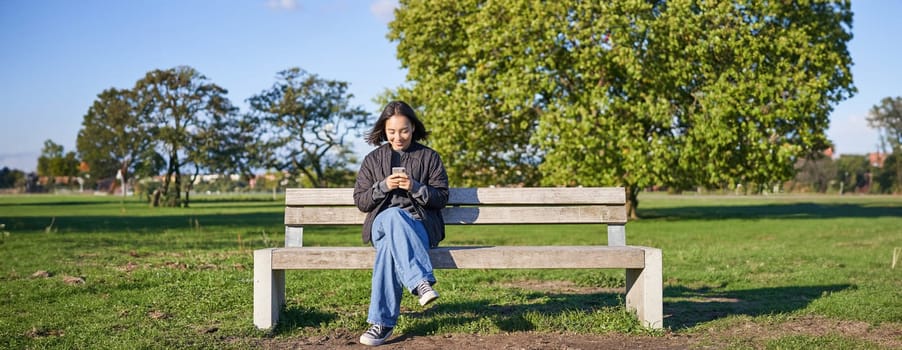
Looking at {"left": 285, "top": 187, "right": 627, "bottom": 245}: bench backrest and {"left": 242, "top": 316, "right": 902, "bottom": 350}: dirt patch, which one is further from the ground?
{"left": 285, "top": 187, "right": 627, "bottom": 245}: bench backrest

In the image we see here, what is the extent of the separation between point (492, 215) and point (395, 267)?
3.51 ft

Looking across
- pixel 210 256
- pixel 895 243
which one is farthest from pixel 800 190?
pixel 210 256

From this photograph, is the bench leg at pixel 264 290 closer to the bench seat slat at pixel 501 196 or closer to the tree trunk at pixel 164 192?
the bench seat slat at pixel 501 196

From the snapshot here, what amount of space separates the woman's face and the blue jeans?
676mm

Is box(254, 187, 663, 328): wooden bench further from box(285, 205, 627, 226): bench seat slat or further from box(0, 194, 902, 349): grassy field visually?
box(0, 194, 902, 349): grassy field

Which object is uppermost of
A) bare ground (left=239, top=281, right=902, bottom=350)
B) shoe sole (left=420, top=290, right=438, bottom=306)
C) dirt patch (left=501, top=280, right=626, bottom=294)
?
shoe sole (left=420, top=290, right=438, bottom=306)

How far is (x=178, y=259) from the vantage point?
34.4ft

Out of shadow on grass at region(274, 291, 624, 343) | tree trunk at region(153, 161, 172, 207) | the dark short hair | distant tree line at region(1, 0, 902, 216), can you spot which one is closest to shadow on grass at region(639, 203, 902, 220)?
distant tree line at region(1, 0, 902, 216)

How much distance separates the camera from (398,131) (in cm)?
569

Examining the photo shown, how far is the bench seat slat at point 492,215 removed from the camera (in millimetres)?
5953

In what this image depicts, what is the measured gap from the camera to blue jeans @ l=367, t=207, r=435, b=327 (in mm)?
5090

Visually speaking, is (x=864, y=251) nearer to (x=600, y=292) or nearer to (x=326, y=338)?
(x=600, y=292)

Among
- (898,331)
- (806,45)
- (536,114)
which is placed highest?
(806,45)

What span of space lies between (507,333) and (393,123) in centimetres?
170
